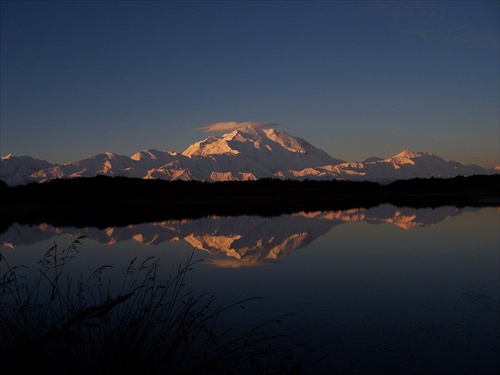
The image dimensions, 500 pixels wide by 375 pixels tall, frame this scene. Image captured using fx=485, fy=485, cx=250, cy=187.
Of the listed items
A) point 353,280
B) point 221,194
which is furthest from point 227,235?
point 221,194

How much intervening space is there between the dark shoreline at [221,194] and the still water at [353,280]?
3734 centimetres

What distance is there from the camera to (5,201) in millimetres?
81750

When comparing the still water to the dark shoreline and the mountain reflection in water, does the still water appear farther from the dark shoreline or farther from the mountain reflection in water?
the dark shoreline

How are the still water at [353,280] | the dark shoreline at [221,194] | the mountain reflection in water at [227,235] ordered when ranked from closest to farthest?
the still water at [353,280] → the mountain reflection in water at [227,235] → the dark shoreline at [221,194]

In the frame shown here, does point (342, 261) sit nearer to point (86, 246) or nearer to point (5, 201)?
point (86, 246)

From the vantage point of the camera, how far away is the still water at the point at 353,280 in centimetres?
905

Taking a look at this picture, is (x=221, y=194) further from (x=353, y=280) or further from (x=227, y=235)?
(x=353, y=280)

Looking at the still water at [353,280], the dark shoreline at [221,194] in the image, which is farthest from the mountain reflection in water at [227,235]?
the dark shoreline at [221,194]

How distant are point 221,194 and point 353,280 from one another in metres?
94.6

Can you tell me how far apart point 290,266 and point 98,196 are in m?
84.5

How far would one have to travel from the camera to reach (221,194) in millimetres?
110125

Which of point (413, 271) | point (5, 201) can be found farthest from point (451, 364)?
point (5, 201)

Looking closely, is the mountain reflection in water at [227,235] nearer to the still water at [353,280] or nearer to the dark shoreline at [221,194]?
the still water at [353,280]

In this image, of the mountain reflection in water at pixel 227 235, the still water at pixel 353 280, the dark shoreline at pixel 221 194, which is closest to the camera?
the still water at pixel 353 280
